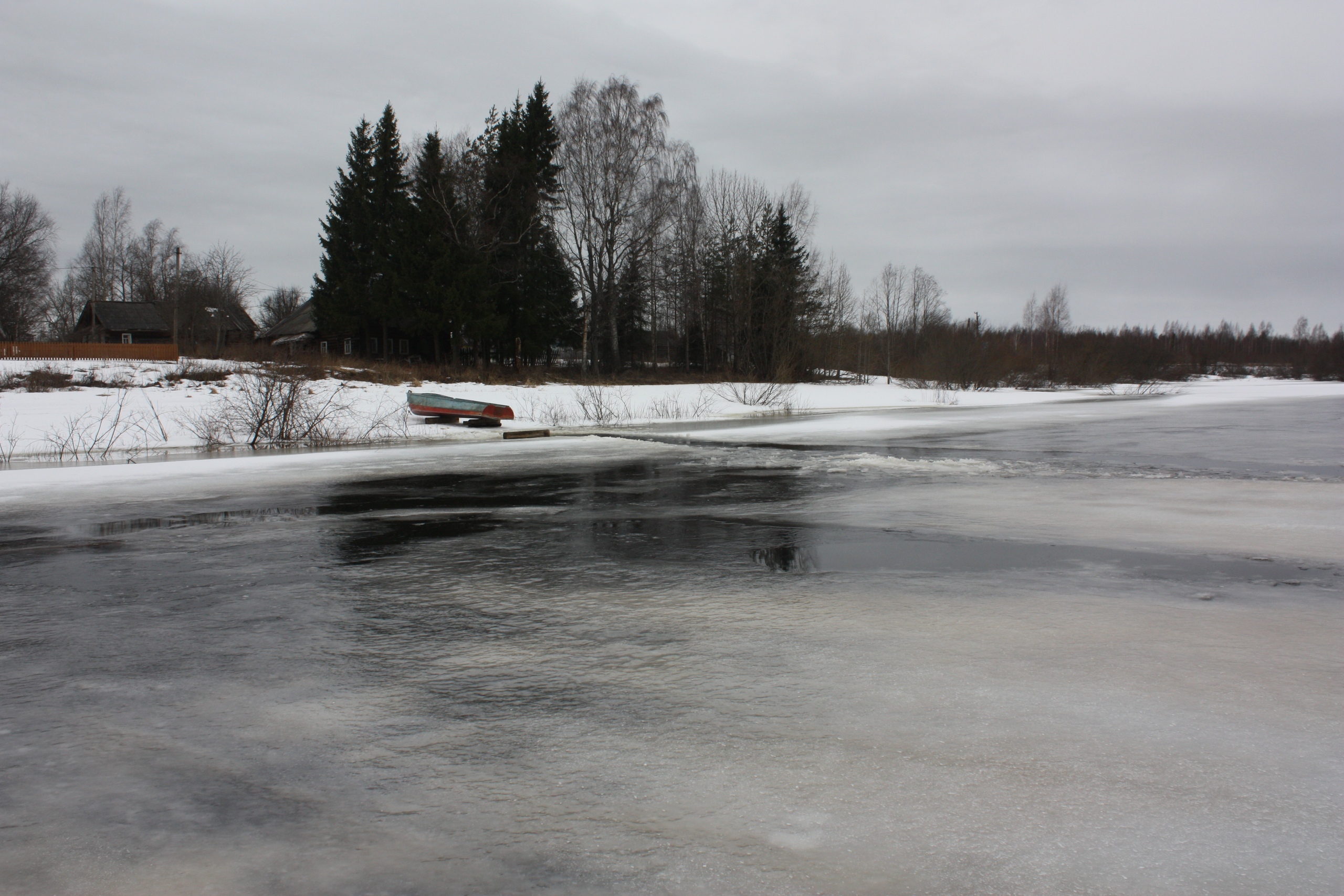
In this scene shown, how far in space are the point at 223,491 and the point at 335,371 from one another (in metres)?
22.1

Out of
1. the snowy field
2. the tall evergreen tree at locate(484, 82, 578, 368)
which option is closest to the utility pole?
the snowy field

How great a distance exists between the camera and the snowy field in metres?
19.4

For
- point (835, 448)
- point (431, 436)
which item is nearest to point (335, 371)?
point (431, 436)

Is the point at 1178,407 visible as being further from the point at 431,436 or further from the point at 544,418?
Result: the point at 431,436

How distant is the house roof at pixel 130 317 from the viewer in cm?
6412

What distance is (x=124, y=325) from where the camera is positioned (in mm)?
65062

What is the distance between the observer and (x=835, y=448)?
16.9m

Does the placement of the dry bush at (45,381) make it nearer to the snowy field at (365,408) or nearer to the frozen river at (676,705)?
the snowy field at (365,408)

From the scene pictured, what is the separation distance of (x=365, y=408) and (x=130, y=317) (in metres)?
51.1

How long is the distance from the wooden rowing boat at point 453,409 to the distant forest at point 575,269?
16613 millimetres

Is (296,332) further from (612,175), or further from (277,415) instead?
(277,415)

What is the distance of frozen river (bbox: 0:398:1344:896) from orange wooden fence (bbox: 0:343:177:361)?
29.6 m

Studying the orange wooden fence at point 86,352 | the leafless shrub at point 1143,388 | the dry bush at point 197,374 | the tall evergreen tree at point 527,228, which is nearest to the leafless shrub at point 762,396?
the tall evergreen tree at point 527,228

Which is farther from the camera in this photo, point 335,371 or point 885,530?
point 335,371
